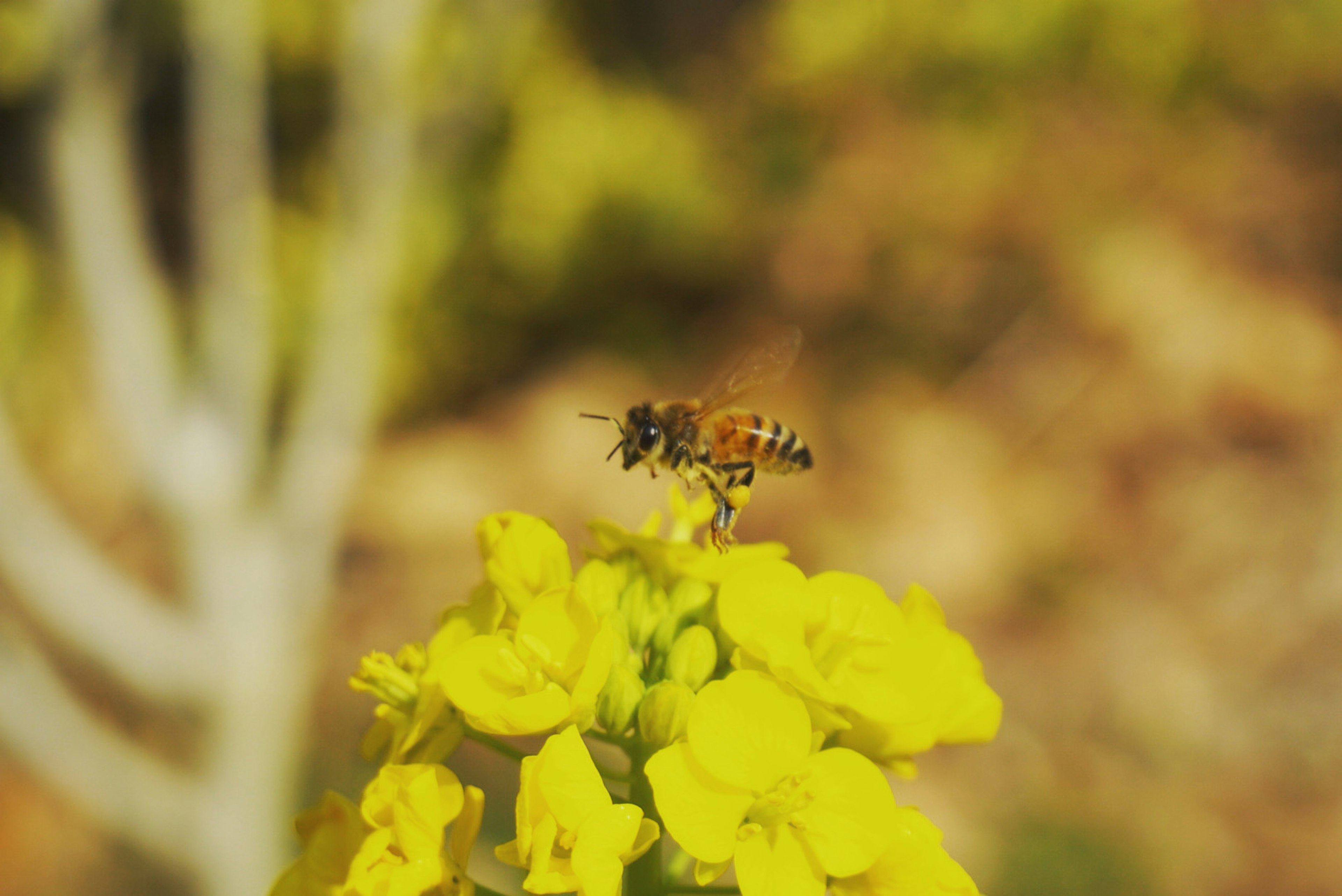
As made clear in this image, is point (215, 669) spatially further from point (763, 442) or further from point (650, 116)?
point (650, 116)

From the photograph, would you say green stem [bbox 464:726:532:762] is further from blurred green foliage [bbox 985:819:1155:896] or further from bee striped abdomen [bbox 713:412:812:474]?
blurred green foliage [bbox 985:819:1155:896]

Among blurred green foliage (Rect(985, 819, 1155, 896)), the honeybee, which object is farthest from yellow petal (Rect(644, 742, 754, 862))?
blurred green foliage (Rect(985, 819, 1155, 896))

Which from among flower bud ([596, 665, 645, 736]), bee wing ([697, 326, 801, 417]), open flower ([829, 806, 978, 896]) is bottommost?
open flower ([829, 806, 978, 896])

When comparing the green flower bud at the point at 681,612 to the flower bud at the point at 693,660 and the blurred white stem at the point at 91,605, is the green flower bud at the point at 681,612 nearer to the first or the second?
the flower bud at the point at 693,660

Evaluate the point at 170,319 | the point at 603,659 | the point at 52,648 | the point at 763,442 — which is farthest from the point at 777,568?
the point at 170,319

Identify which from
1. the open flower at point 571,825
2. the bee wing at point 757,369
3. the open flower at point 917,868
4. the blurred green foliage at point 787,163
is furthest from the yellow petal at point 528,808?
the blurred green foliage at point 787,163

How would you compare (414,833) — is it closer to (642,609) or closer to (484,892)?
(484,892)

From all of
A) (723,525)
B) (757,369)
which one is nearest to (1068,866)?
(757,369)
